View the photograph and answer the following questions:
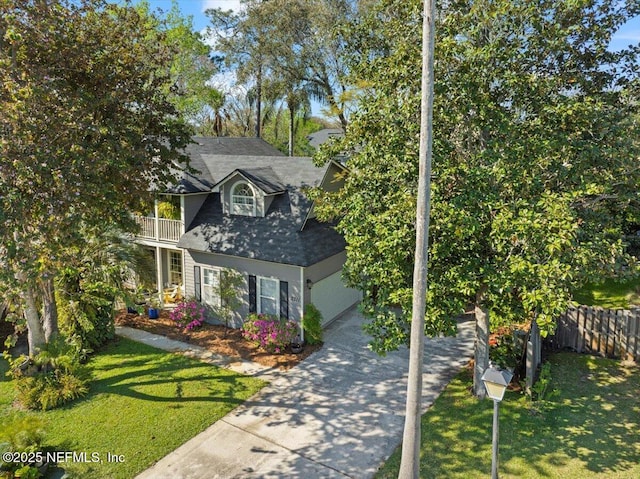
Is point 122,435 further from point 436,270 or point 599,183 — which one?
point 599,183

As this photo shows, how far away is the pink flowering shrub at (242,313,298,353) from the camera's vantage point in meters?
13.6

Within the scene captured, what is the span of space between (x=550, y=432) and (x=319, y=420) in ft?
16.5

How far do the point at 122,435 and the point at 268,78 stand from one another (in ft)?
107

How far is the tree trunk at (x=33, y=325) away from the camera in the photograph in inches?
457

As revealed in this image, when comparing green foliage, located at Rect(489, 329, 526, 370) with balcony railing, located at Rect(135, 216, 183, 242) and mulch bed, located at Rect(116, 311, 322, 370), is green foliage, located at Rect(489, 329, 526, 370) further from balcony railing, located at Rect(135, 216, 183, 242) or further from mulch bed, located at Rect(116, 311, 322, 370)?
balcony railing, located at Rect(135, 216, 183, 242)

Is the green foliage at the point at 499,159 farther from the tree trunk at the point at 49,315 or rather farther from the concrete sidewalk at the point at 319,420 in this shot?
the tree trunk at the point at 49,315

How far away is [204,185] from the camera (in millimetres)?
17406

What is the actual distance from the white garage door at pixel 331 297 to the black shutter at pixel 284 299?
892 mm

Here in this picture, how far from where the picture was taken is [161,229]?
18.0 meters

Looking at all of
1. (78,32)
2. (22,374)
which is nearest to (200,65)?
(78,32)

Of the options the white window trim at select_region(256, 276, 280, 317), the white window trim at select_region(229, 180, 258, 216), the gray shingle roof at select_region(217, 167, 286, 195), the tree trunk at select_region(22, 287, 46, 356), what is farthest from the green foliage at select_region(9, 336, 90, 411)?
the gray shingle roof at select_region(217, 167, 286, 195)

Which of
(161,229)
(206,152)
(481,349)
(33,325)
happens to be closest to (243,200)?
(161,229)

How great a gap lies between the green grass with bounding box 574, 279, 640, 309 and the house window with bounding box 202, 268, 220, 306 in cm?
1339

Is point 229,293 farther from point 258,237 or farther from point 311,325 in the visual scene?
point 311,325
